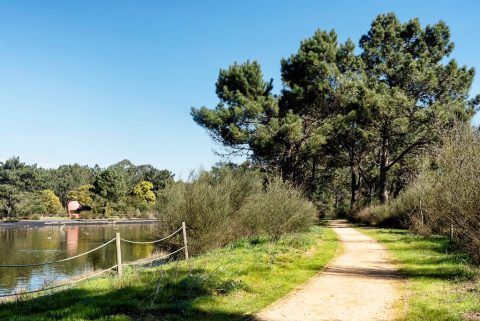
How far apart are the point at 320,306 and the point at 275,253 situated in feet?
17.5

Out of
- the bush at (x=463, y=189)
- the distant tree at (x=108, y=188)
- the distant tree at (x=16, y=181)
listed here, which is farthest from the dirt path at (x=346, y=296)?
the distant tree at (x=108, y=188)

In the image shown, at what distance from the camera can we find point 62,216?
79250 millimetres

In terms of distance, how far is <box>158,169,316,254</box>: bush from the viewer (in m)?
15.2

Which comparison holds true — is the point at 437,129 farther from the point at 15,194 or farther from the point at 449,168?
the point at 15,194

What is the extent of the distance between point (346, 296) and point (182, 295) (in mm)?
2937

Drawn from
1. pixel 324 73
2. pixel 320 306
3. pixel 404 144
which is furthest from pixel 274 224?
pixel 404 144

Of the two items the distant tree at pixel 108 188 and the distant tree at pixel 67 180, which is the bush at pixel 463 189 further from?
the distant tree at pixel 67 180

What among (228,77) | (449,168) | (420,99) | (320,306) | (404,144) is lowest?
(320,306)

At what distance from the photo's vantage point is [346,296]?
26.6 feet

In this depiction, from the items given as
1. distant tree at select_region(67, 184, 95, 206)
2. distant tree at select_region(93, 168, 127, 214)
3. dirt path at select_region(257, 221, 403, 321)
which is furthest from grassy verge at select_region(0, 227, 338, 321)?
distant tree at select_region(67, 184, 95, 206)

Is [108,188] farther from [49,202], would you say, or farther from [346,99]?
[346,99]

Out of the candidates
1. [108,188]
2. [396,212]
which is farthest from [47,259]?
[108,188]

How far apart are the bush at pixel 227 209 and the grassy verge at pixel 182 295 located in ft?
12.3

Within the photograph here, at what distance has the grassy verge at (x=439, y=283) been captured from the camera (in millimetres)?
6629
